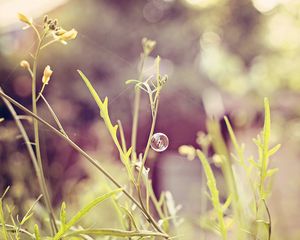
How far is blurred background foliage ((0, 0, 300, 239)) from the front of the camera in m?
4.18

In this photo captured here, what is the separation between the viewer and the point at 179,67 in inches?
235

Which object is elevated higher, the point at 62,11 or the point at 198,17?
the point at 62,11

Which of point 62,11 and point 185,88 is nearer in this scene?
point 62,11

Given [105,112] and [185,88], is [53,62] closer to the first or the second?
[185,88]

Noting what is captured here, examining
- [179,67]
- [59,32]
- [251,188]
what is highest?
[59,32]

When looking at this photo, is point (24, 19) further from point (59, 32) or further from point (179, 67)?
point (179, 67)

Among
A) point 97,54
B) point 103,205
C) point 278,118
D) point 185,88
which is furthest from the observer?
point 185,88

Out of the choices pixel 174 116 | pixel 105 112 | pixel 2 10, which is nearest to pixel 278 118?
pixel 174 116

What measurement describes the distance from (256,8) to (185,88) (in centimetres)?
182

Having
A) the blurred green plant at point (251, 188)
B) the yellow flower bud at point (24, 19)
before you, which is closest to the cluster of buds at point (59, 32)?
the yellow flower bud at point (24, 19)

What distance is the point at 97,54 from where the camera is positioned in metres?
5.17

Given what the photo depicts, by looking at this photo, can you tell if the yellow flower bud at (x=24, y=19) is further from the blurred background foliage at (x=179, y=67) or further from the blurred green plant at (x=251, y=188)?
the blurred background foliage at (x=179, y=67)

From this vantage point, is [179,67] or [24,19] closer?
[24,19]

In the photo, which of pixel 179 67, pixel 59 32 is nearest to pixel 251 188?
pixel 59 32
